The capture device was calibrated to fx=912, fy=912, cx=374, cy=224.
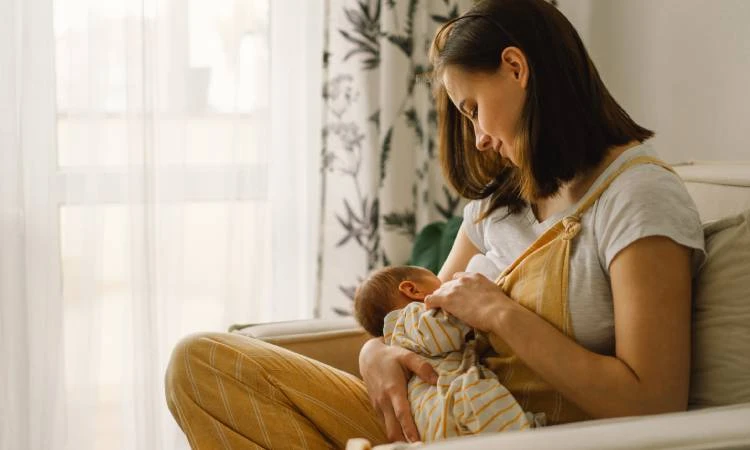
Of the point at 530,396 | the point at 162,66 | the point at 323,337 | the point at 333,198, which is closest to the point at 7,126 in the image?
the point at 162,66

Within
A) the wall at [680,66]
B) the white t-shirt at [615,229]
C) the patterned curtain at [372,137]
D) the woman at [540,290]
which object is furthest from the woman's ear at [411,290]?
the patterned curtain at [372,137]

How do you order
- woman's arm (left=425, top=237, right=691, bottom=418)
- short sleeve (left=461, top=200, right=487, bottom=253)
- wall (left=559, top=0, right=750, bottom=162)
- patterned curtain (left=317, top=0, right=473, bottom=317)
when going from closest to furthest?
woman's arm (left=425, top=237, right=691, bottom=418)
short sleeve (left=461, top=200, right=487, bottom=253)
wall (left=559, top=0, right=750, bottom=162)
patterned curtain (left=317, top=0, right=473, bottom=317)

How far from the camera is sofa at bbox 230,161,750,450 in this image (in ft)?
3.27

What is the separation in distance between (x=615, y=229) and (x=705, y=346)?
0.68 feet

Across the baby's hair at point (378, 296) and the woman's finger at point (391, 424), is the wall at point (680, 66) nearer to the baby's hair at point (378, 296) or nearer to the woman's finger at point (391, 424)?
the baby's hair at point (378, 296)

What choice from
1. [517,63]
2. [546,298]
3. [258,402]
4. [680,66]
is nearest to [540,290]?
[546,298]

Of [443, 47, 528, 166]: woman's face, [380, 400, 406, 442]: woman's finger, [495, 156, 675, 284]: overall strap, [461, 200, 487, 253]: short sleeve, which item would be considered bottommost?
[380, 400, 406, 442]: woman's finger

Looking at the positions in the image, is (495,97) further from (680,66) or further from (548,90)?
(680,66)

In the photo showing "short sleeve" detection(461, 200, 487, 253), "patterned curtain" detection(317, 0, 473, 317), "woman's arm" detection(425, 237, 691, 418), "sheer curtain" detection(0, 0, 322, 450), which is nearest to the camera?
"woman's arm" detection(425, 237, 691, 418)

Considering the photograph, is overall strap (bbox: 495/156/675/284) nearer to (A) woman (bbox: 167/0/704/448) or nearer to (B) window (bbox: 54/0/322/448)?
(A) woman (bbox: 167/0/704/448)

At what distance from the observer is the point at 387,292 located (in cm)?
161

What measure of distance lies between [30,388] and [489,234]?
154cm

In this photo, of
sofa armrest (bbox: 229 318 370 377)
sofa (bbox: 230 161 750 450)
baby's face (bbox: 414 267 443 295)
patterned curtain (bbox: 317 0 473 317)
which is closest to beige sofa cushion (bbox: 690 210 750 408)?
sofa (bbox: 230 161 750 450)

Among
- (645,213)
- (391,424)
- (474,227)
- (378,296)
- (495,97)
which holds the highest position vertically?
(495,97)
